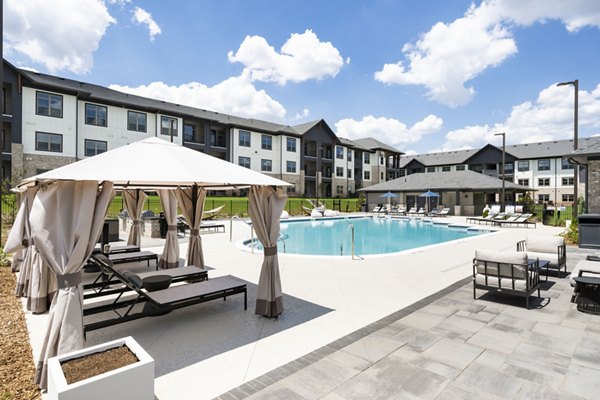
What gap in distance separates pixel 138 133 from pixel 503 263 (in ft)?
105

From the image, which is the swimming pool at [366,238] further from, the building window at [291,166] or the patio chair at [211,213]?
the building window at [291,166]

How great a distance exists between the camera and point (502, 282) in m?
5.94

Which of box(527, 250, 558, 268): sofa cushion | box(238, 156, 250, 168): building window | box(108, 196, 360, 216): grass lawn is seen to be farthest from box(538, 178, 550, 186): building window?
box(527, 250, 558, 268): sofa cushion

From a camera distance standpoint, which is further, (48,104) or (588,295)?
(48,104)

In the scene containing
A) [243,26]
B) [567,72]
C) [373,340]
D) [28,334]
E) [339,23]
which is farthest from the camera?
[567,72]

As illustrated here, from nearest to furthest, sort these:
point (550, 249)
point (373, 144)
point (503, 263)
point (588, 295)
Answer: point (588, 295) < point (503, 263) < point (550, 249) < point (373, 144)

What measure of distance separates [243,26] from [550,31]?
13.5m

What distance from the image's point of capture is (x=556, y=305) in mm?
5785

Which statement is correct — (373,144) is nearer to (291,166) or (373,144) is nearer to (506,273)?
(291,166)

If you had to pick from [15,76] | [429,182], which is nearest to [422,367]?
[15,76]

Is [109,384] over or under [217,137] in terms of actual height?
under

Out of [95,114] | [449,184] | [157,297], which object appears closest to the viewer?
[157,297]

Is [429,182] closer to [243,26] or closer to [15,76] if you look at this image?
[243,26]

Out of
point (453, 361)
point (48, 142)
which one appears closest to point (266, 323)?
point (453, 361)
